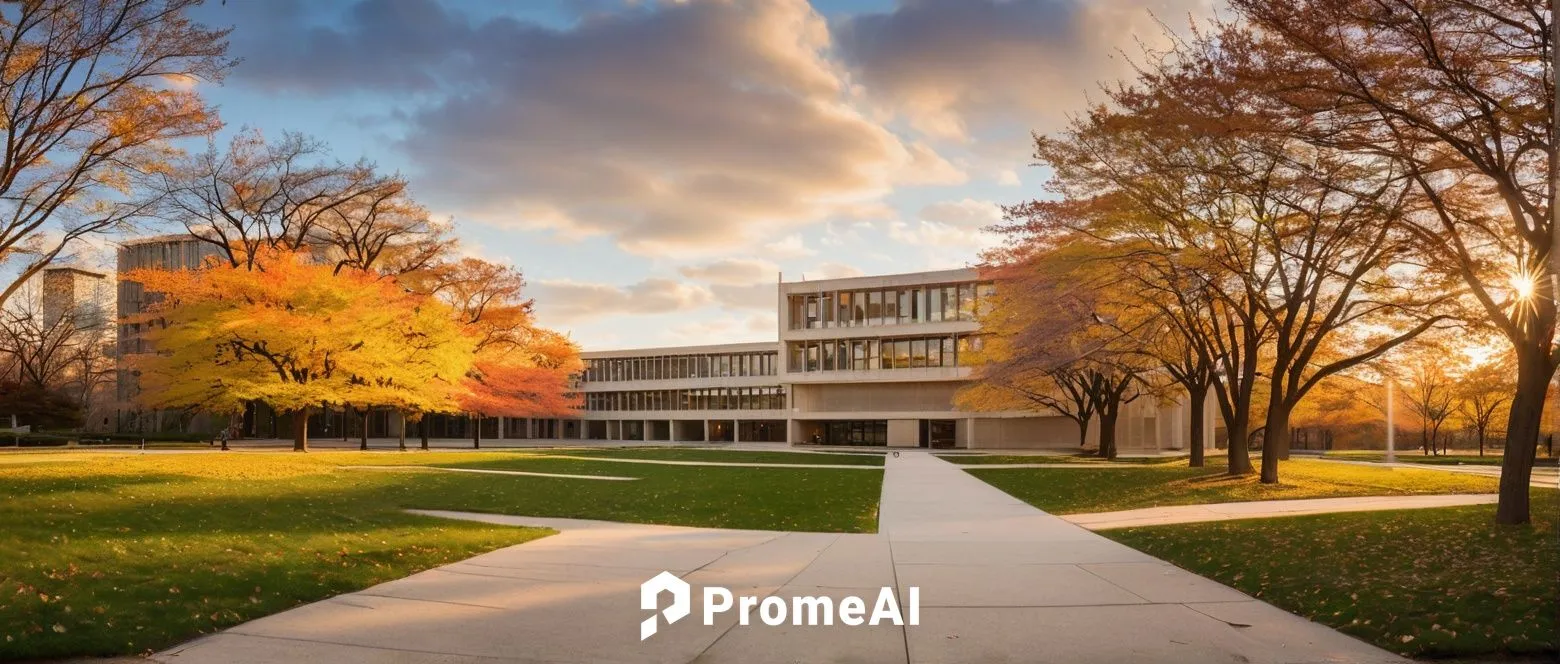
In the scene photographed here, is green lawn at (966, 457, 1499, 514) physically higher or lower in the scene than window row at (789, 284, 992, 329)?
lower

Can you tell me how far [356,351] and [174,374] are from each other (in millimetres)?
7877

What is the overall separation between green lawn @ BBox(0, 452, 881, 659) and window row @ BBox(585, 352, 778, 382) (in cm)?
6929

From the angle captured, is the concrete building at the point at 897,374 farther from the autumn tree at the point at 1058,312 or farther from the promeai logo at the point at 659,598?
the promeai logo at the point at 659,598

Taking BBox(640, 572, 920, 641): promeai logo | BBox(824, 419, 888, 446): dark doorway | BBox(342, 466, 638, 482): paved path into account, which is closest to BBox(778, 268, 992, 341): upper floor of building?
BBox(824, 419, 888, 446): dark doorway

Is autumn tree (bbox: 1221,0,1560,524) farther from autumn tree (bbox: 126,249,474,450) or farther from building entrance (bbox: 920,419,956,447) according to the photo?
building entrance (bbox: 920,419,956,447)

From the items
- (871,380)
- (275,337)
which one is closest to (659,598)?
(275,337)

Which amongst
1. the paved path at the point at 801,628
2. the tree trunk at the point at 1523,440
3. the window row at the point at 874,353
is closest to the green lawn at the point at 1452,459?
the window row at the point at 874,353

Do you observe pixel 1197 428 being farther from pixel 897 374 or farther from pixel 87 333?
pixel 87 333

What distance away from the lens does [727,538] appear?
1551cm

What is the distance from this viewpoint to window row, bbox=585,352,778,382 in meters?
98.1

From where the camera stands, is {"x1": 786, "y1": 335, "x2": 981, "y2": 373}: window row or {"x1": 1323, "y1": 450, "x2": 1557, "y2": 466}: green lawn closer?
{"x1": 1323, "y1": 450, "x2": 1557, "y2": 466}: green lawn

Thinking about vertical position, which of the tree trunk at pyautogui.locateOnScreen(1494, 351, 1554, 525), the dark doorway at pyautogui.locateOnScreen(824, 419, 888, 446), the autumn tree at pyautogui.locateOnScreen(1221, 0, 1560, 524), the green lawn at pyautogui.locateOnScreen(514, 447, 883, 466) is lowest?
the dark doorway at pyautogui.locateOnScreen(824, 419, 888, 446)

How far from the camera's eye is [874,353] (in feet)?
256

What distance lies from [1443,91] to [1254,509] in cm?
951
